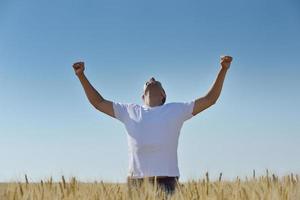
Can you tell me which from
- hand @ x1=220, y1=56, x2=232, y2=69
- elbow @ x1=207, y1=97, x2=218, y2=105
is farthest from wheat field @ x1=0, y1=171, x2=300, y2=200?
hand @ x1=220, y1=56, x2=232, y2=69

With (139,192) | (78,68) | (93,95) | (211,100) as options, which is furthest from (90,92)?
(139,192)

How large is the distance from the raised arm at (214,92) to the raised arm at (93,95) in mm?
584

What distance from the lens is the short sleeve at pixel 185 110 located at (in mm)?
3979

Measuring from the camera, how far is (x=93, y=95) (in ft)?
14.1

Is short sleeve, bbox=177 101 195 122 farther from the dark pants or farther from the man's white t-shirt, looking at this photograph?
the dark pants

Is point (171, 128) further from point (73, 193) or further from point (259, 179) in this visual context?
point (73, 193)

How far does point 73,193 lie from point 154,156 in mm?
803

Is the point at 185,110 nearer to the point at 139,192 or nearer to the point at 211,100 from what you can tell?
the point at 211,100

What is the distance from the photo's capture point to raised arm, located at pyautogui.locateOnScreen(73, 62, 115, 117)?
417cm

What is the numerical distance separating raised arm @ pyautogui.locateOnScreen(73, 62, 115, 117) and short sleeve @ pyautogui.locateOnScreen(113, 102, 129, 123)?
0.15 ft

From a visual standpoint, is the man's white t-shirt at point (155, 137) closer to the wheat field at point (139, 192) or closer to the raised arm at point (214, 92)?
the raised arm at point (214, 92)

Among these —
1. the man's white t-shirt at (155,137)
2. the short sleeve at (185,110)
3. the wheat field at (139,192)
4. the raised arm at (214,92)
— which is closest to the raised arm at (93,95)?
the man's white t-shirt at (155,137)

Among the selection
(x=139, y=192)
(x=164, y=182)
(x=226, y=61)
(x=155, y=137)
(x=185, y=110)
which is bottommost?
(x=139, y=192)

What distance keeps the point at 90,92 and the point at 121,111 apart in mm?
365
